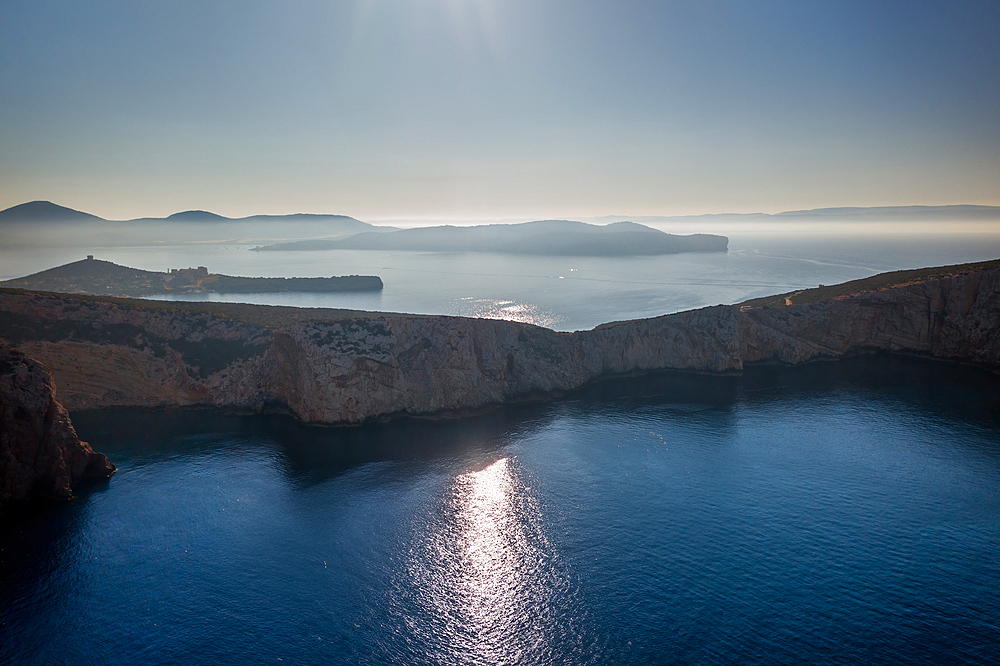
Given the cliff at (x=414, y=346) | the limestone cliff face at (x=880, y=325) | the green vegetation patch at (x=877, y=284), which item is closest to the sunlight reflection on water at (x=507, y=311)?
the cliff at (x=414, y=346)

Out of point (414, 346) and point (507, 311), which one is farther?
point (507, 311)

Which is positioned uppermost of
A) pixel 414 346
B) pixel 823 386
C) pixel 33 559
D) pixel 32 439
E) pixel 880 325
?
pixel 880 325

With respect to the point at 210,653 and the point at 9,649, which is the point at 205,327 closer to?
the point at 9,649

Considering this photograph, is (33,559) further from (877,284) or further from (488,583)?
(877,284)

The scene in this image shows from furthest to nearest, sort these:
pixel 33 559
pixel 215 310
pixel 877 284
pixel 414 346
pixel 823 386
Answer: pixel 877 284, pixel 215 310, pixel 823 386, pixel 414 346, pixel 33 559

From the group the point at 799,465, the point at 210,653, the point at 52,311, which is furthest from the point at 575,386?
the point at 52,311

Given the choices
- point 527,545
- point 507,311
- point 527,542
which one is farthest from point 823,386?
point 507,311

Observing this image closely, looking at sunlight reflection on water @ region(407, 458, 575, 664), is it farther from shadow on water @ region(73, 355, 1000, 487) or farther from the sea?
shadow on water @ region(73, 355, 1000, 487)

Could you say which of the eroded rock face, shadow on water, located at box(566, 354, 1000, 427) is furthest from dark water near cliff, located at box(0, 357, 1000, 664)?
shadow on water, located at box(566, 354, 1000, 427)
